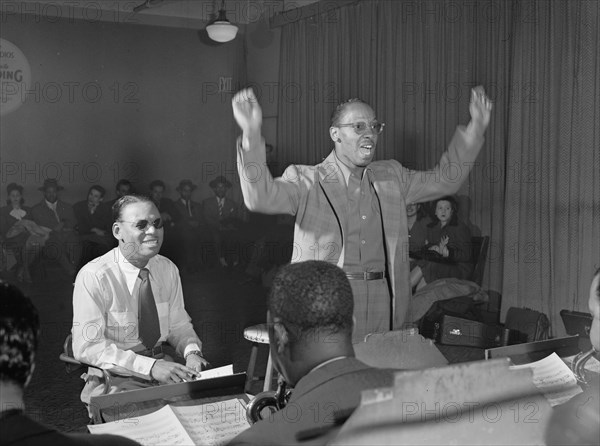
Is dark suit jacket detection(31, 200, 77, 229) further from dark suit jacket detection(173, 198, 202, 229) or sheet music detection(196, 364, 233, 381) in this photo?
sheet music detection(196, 364, 233, 381)

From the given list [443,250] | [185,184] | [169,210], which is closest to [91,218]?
[169,210]

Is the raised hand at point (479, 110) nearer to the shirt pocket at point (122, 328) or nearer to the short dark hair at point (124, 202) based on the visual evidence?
the short dark hair at point (124, 202)

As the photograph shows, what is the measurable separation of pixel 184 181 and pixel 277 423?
9.56 meters

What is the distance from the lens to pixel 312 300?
5.32 ft

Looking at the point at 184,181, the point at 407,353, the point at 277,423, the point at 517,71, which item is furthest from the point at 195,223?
the point at 277,423

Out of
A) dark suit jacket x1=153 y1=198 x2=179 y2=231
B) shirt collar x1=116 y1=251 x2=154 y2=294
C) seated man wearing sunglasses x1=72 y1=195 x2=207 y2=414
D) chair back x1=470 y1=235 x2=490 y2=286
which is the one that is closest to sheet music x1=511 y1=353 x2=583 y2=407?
seated man wearing sunglasses x1=72 y1=195 x2=207 y2=414

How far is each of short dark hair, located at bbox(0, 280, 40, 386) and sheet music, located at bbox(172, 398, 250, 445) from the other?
2.11ft

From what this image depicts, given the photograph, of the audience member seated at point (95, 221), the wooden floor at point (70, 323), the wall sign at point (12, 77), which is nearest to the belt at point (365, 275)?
the wooden floor at point (70, 323)

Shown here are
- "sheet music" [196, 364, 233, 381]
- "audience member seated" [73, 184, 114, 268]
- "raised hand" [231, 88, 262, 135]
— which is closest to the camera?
"sheet music" [196, 364, 233, 381]

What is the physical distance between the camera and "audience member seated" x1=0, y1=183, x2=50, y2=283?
29.7 ft

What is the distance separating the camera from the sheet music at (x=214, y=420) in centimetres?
187

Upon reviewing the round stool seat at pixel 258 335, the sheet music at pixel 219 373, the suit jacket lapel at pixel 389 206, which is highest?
the suit jacket lapel at pixel 389 206

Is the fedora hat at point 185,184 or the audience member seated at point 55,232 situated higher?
the fedora hat at point 185,184

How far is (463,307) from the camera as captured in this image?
579 cm
